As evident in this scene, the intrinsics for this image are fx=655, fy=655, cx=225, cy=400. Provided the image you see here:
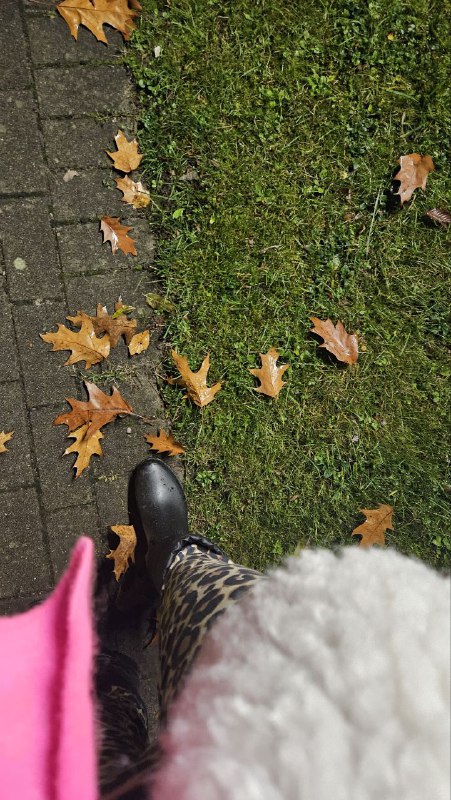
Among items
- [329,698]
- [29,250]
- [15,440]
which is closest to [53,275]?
[29,250]

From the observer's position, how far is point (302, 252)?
290 cm

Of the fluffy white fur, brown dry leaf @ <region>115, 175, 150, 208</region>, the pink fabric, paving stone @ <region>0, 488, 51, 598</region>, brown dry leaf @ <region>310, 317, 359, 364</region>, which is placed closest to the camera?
the fluffy white fur

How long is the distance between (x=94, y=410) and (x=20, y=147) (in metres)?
1.11

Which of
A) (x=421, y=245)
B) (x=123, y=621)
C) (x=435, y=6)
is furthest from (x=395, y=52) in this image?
(x=123, y=621)

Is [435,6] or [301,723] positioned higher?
[435,6]

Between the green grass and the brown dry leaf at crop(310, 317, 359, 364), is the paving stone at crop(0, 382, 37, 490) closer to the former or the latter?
the green grass

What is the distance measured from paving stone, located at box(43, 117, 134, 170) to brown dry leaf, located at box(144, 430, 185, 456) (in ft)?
3.79

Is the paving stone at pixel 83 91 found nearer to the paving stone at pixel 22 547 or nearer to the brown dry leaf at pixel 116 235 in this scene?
the brown dry leaf at pixel 116 235

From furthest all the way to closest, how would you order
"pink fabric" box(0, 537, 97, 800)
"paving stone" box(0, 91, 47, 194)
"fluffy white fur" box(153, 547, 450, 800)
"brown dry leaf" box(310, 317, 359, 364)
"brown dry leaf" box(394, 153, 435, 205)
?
1. "brown dry leaf" box(394, 153, 435, 205)
2. "brown dry leaf" box(310, 317, 359, 364)
3. "paving stone" box(0, 91, 47, 194)
4. "pink fabric" box(0, 537, 97, 800)
5. "fluffy white fur" box(153, 547, 450, 800)

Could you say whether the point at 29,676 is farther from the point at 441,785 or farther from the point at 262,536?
the point at 262,536

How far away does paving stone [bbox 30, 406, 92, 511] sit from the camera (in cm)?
259

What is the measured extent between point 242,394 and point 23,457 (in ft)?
3.04

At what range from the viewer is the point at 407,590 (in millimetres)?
984

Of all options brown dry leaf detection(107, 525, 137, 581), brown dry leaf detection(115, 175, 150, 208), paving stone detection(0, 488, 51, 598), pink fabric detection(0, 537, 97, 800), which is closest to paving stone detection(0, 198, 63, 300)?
brown dry leaf detection(115, 175, 150, 208)
